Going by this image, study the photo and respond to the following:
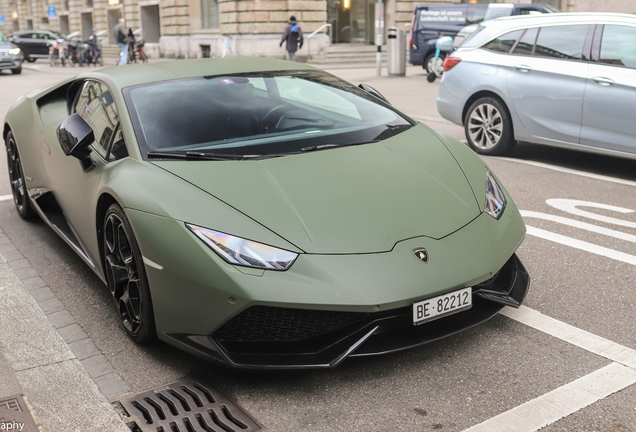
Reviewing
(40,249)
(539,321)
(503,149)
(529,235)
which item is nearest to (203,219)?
(539,321)

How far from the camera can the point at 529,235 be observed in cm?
490

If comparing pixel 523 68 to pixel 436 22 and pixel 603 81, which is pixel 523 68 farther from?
pixel 436 22

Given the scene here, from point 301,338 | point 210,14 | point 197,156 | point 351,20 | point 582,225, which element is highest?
point 210,14

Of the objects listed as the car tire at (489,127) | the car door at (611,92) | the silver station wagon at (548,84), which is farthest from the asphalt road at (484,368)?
the car tire at (489,127)

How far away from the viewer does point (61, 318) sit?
3.71 metres

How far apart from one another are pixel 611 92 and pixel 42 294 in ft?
17.5

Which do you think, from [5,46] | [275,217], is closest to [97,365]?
[275,217]

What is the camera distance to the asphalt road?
2.66 metres

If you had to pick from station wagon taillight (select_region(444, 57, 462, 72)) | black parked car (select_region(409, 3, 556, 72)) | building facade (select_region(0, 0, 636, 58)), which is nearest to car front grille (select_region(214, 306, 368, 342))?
station wagon taillight (select_region(444, 57, 462, 72))

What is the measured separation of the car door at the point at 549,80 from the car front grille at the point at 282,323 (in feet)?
16.3

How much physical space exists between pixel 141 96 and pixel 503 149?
4991 millimetres

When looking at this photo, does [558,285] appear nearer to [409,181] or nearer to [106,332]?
[409,181]

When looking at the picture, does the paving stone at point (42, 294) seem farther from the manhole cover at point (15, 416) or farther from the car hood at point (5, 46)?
the car hood at point (5, 46)

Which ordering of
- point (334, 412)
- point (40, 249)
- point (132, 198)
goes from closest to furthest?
1. point (334, 412)
2. point (132, 198)
3. point (40, 249)
